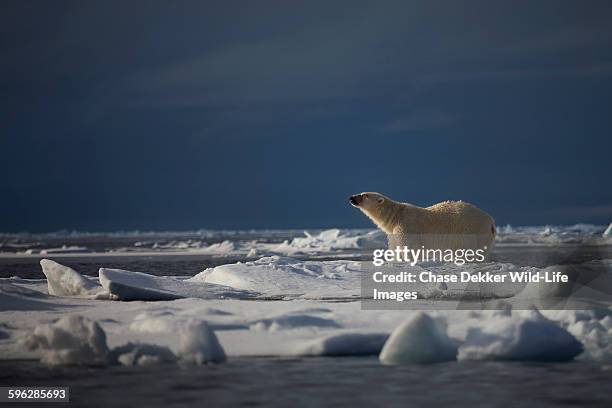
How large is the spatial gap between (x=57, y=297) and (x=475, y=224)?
22.7 feet

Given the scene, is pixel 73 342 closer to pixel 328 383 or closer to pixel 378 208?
pixel 328 383

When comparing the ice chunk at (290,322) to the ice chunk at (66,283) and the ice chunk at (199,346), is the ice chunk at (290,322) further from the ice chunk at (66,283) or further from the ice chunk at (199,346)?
the ice chunk at (66,283)

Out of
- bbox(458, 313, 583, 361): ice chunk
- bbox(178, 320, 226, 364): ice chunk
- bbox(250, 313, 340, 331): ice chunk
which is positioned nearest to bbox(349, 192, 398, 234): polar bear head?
bbox(250, 313, 340, 331): ice chunk

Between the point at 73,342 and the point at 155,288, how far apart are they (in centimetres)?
378

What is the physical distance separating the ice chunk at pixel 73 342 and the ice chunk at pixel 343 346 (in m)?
1.51

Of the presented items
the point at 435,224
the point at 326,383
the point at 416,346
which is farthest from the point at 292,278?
the point at 326,383

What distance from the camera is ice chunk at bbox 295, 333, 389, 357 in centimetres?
638

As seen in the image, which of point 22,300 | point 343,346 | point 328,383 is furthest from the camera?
point 22,300

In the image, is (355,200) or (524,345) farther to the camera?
(355,200)

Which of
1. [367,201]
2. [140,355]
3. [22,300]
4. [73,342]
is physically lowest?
[140,355]

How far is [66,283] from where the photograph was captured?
10328 mm

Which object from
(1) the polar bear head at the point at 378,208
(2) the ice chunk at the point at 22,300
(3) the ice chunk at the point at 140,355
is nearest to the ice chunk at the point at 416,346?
(3) the ice chunk at the point at 140,355

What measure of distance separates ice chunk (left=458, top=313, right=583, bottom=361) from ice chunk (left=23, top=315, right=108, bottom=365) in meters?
2.73

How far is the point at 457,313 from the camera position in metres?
7.74
